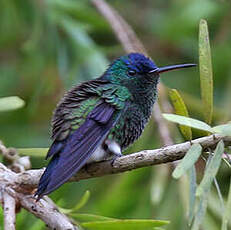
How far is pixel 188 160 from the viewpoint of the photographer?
5.33 ft

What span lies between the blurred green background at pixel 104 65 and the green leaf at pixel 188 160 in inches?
46.5

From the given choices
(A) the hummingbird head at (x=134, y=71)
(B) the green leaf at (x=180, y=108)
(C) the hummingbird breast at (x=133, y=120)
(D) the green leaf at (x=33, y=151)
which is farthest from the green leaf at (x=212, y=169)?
(A) the hummingbird head at (x=134, y=71)

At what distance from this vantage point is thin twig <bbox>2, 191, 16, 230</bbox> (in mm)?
1967

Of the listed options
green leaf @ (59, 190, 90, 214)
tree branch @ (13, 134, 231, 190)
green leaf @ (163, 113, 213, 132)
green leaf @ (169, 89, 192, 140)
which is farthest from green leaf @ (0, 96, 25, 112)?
green leaf @ (163, 113, 213, 132)

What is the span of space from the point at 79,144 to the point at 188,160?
91 centimetres

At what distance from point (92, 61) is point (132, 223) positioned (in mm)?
1915

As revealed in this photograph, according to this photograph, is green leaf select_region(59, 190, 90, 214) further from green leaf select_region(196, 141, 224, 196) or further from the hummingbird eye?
the hummingbird eye

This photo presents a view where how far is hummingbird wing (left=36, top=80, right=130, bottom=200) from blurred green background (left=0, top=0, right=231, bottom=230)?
47 cm

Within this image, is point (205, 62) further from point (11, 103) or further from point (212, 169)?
point (11, 103)

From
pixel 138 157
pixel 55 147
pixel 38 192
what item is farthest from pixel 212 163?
pixel 55 147

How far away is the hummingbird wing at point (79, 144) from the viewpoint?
2.16 m

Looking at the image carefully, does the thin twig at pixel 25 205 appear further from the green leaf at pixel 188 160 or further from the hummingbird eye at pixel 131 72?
the hummingbird eye at pixel 131 72

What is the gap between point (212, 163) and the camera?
165 cm

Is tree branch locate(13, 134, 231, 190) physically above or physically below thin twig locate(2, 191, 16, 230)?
above
